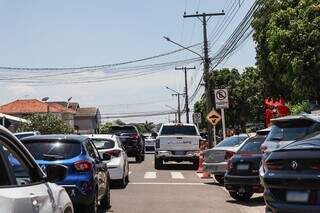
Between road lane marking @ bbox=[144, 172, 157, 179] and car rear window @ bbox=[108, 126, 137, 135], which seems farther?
car rear window @ bbox=[108, 126, 137, 135]

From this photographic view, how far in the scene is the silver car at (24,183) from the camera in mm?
4625

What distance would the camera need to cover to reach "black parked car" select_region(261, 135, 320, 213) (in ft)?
25.3

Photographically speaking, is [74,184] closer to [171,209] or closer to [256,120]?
[171,209]

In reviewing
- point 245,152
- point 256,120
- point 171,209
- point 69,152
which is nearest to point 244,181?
point 245,152

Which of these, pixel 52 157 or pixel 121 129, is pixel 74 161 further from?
pixel 121 129

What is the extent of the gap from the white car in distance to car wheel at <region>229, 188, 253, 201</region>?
4495mm

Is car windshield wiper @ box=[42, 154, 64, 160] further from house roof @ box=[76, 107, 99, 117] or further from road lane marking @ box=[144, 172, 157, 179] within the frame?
house roof @ box=[76, 107, 99, 117]

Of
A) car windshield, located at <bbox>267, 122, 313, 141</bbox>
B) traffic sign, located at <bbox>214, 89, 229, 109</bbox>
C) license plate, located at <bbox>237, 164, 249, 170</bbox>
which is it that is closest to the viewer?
car windshield, located at <bbox>267, 122, 313, 141</bbox>

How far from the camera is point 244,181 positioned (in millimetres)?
14594

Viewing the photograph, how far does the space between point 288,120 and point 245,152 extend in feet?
12.0

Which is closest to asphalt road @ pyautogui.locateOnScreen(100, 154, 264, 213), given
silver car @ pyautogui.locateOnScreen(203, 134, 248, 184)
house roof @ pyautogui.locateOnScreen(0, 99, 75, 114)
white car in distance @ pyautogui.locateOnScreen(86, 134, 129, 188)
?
white car in distance @ pyautogui.locateOnScreen(86, 134, 129, 188)

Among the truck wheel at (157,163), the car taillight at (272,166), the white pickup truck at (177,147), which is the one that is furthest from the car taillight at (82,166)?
the truck wheel at (157,163)

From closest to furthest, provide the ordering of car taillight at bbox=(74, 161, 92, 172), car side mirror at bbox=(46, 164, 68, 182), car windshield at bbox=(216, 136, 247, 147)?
1. car side mirror at bbox=(46, 164, 68, 182)
2. car taillight at bbox=(74, 161, 92, 172)
3. car windshield at bbox=(216, 136, 247, 147)

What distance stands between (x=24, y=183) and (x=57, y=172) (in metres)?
0.61
